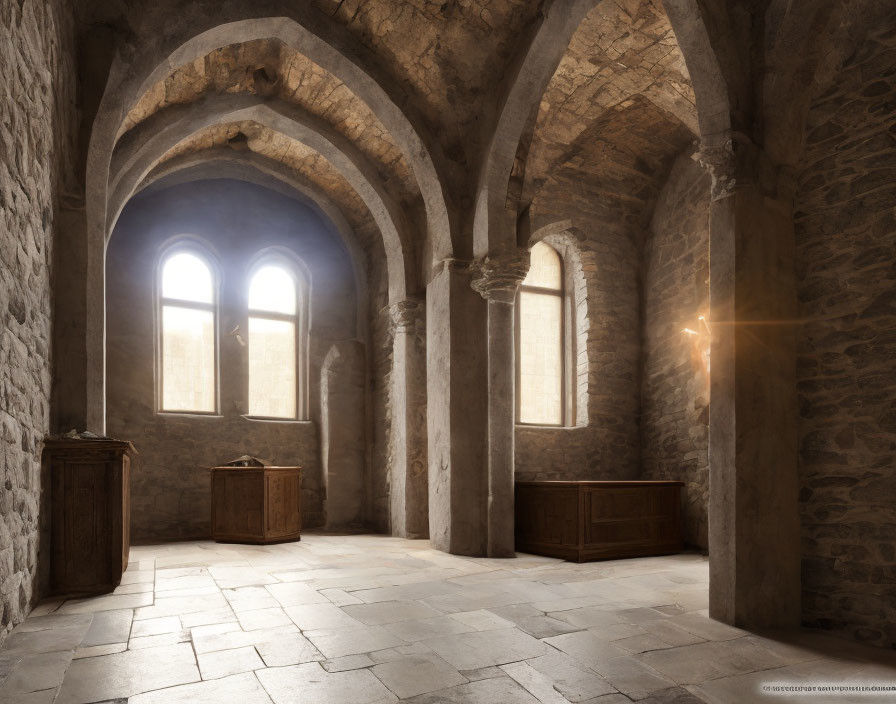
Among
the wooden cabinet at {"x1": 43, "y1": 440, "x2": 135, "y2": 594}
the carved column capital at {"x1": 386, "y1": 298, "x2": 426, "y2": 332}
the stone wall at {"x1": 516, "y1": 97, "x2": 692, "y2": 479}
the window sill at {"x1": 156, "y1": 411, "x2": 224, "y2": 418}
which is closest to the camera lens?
the wooden cabinet at {"x1": 43, "y1": 440, "x2": 135, "y2": 594}

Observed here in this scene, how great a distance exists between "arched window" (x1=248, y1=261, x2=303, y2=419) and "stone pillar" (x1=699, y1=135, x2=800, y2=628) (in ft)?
26.7

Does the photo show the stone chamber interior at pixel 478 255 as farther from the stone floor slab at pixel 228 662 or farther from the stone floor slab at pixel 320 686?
the stone floor slab at pixel 320 686

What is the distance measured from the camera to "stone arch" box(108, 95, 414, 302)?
8.40 metres

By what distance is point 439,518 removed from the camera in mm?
8328

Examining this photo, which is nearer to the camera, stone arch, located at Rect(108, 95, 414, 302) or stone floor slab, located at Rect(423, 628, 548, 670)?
stone floor slab, located at Rect(423, 628, 548, 670)

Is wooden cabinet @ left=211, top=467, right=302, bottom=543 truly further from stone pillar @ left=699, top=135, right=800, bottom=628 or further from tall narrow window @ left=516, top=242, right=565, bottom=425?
stone pillar @ left=699, top=135, right=800, bottom=628

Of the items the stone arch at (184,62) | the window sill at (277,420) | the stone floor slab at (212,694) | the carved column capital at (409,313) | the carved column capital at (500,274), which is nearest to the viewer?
the stone floor slab at (212,694)

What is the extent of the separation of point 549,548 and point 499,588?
2.14 m

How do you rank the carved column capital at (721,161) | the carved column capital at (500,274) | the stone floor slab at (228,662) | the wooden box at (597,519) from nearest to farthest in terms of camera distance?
the stone floor slab at (228,662) → the carved column capital at (721,161) → the wooden box at (597,519) → the carved column capital at (500,274)

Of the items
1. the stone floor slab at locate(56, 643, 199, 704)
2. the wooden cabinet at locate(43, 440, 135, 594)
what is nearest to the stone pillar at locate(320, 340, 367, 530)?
the wooden cabinet at locate(43, 440, 135, 594)

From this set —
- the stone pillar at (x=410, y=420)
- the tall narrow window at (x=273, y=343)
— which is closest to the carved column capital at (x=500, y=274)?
the stone pillar at (x=410, y=420)

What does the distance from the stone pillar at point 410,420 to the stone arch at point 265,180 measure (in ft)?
6.97

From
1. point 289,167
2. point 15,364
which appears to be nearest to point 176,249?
point 289,167

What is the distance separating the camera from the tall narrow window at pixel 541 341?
11.0 meters
